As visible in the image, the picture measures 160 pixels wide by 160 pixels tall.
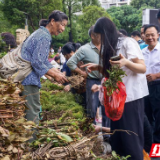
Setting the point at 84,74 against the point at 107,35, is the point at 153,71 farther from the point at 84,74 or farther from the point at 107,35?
the point at 107,35

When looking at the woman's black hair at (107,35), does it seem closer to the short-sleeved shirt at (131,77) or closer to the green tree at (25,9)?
the short-sleeved shirt at (131,77)

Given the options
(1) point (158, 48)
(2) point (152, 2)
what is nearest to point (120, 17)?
(2) point (152, 2)

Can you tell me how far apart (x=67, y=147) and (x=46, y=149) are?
0.46 feet

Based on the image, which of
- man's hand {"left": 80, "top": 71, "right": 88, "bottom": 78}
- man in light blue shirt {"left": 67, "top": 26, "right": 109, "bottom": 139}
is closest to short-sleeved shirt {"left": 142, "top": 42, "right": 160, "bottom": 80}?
man in light blue shirt {"left": 67, "top": 26, "right": 109, "bottom": 139}

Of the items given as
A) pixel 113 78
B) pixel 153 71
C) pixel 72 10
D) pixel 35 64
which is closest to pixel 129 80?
pixel 113 78

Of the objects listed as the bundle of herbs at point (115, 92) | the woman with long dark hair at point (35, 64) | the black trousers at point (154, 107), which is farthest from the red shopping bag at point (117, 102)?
the black trousers at point (154, 107)

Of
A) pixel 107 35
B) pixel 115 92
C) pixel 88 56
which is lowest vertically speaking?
pixel 115 92

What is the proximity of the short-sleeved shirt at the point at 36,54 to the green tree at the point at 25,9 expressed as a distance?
1411 cm

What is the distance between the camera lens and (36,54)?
130 inches

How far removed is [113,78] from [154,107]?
2.20 m

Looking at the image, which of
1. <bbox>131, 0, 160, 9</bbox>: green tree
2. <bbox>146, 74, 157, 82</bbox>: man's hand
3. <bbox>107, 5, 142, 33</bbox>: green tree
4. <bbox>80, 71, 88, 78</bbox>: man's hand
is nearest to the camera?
<bbox>146, 74, 157, 82</bbox>: man's hand

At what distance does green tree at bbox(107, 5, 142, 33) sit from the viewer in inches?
1845

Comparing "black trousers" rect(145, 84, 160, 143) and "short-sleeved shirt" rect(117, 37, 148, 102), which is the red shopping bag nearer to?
"short-sleeved shirt" rect(117, 37, 148, 102)

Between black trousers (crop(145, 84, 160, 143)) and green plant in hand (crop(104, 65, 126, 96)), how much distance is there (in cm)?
201
